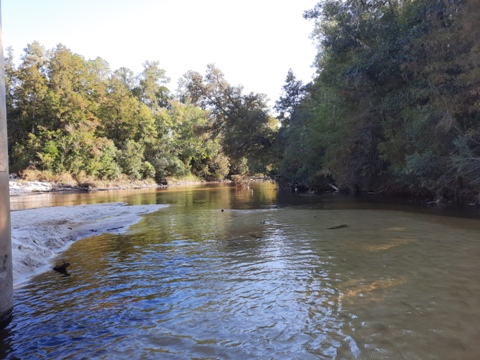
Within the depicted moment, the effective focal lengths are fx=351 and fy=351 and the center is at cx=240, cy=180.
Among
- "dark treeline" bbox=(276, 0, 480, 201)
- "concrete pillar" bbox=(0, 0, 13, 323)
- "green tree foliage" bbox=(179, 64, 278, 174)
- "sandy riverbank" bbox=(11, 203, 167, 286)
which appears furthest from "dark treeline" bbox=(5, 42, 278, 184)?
"concrete pillar" bbox=(0, 0, 13, 323)

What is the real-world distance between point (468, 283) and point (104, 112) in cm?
5856

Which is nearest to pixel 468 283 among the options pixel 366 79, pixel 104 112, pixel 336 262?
pixel 336 262

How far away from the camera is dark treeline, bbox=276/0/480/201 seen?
13.3 meters

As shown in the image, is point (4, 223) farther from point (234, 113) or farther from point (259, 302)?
point (234, 113)

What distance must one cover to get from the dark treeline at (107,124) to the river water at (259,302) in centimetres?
2741

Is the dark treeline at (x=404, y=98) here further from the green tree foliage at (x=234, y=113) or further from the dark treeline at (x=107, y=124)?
the dark treeline at (x=107, y=124)

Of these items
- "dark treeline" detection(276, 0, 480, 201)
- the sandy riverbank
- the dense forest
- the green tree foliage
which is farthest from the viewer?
the green tree foliage

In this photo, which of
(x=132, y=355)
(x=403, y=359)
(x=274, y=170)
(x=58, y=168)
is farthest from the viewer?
(x=58, y=168)

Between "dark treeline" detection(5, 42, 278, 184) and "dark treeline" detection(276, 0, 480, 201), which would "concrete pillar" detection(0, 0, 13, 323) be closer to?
"dark treeline" detection(276, 0, 480, 201)

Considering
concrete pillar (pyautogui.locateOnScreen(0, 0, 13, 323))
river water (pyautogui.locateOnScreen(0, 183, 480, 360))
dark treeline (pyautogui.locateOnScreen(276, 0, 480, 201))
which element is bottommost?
river water (pyautogui.locateOnScreen(0, 183, 480, 360))

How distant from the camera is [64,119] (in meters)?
48.4

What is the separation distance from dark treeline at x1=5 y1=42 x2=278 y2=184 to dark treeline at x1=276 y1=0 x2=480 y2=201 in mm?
10467

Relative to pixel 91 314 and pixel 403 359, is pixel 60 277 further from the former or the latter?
pixel 403 359

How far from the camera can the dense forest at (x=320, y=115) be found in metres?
14.0
